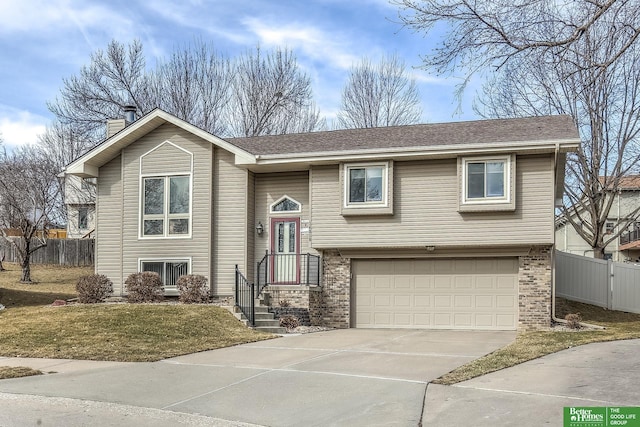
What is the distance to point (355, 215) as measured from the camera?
60.2ft

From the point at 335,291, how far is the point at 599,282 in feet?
30.9

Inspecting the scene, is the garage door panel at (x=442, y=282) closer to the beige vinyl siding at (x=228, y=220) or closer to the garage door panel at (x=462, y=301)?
the garage door panel at (x=462, y=301)

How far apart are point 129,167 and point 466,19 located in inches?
559

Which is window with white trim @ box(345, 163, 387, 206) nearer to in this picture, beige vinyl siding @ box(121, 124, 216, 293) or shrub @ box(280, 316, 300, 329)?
shrub @ box(280, 316, 300, 329)

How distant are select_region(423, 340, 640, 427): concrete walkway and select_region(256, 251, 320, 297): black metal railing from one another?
8.87 m

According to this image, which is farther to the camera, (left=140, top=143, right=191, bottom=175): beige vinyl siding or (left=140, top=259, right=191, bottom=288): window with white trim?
(left=140, top=143, right=191, bottom=175): beige vinyl siding

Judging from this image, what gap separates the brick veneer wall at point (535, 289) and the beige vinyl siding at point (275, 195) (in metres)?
6.34

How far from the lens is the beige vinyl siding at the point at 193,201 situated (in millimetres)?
19625

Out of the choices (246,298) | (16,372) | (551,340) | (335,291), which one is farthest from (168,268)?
(551,340)

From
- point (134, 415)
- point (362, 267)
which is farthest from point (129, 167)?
point (134, 415)

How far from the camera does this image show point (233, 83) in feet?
119

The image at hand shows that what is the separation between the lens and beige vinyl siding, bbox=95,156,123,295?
20.4 meters

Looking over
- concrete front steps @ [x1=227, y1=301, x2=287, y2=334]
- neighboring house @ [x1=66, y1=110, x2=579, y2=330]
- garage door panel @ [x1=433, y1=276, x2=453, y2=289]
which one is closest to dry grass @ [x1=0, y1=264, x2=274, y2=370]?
concrete front steps @ [x1=227, y1=301, x2=287, y2=334]

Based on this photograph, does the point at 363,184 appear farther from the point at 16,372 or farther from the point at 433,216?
the point at 16,372
